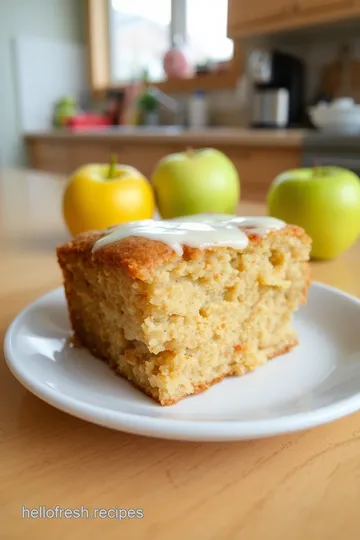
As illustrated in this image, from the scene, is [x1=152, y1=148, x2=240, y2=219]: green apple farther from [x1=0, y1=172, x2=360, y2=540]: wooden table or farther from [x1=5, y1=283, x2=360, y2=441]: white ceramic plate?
[x1=0, y1=172, x2=360, y2=540]: wooden table

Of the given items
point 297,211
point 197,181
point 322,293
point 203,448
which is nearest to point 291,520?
point 203,448

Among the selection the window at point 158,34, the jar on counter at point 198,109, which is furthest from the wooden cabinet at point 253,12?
the jar on counter at point 198,109

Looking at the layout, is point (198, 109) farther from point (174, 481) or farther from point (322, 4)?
point (174, 481)

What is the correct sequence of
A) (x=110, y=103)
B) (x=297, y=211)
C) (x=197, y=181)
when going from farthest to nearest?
(x=110, y=103) → (x=197, y=181) → (x=297, y=211)

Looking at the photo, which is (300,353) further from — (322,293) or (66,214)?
(66,214)

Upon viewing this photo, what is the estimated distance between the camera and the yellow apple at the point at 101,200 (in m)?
0.95

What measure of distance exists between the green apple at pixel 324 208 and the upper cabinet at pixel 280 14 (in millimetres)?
1832

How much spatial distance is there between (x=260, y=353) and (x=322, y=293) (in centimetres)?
19

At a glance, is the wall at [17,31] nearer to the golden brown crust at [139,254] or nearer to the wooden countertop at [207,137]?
the wooden countertop at [207,137]

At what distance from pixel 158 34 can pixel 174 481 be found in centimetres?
434

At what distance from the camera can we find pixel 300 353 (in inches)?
22.8

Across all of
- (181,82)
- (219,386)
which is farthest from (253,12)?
(219,386)

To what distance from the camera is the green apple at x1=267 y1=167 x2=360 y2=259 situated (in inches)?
36.2

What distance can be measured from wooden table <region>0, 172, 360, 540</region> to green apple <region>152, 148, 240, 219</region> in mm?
638
